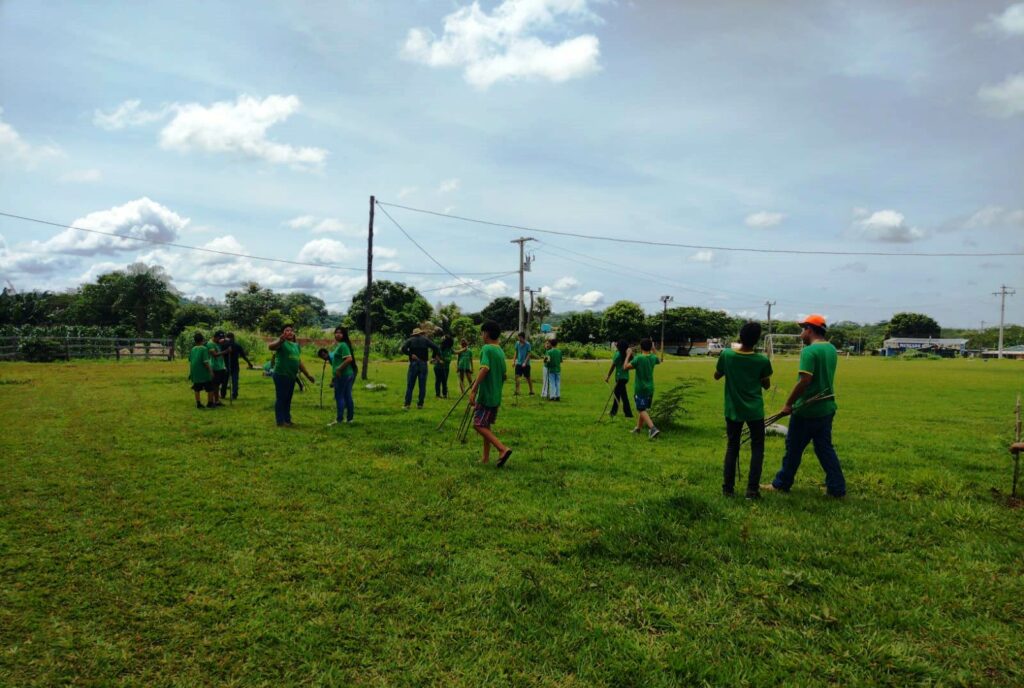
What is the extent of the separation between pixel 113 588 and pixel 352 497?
2.52 m

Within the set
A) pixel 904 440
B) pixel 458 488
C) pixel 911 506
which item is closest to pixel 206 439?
pixel 458 488

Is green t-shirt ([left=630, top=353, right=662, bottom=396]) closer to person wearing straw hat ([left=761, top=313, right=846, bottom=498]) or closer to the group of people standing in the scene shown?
the group of people standing

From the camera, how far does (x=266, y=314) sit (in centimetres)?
8250

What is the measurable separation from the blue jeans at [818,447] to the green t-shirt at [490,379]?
12.5ft

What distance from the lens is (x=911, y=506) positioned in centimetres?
618

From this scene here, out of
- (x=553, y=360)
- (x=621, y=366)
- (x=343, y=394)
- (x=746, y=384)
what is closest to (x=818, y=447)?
(x=746, y=384)

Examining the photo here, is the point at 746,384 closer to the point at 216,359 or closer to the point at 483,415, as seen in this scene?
the point at 483,415

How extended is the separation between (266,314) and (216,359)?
247 feet

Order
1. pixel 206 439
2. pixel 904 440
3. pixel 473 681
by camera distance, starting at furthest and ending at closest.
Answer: pixel 904 440 → pixel 206 439 → pixel 473 681

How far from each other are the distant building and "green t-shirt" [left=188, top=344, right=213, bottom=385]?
136396 mm

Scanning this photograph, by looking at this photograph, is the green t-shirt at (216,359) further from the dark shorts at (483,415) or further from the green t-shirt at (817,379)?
the green t-shirt at (817,379)

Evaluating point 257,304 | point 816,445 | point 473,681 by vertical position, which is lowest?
point 473,681

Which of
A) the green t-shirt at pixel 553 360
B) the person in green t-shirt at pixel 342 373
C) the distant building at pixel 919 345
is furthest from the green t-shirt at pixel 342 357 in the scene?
the distant building at pixel 919 345

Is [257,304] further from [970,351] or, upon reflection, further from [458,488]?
[970,351]
